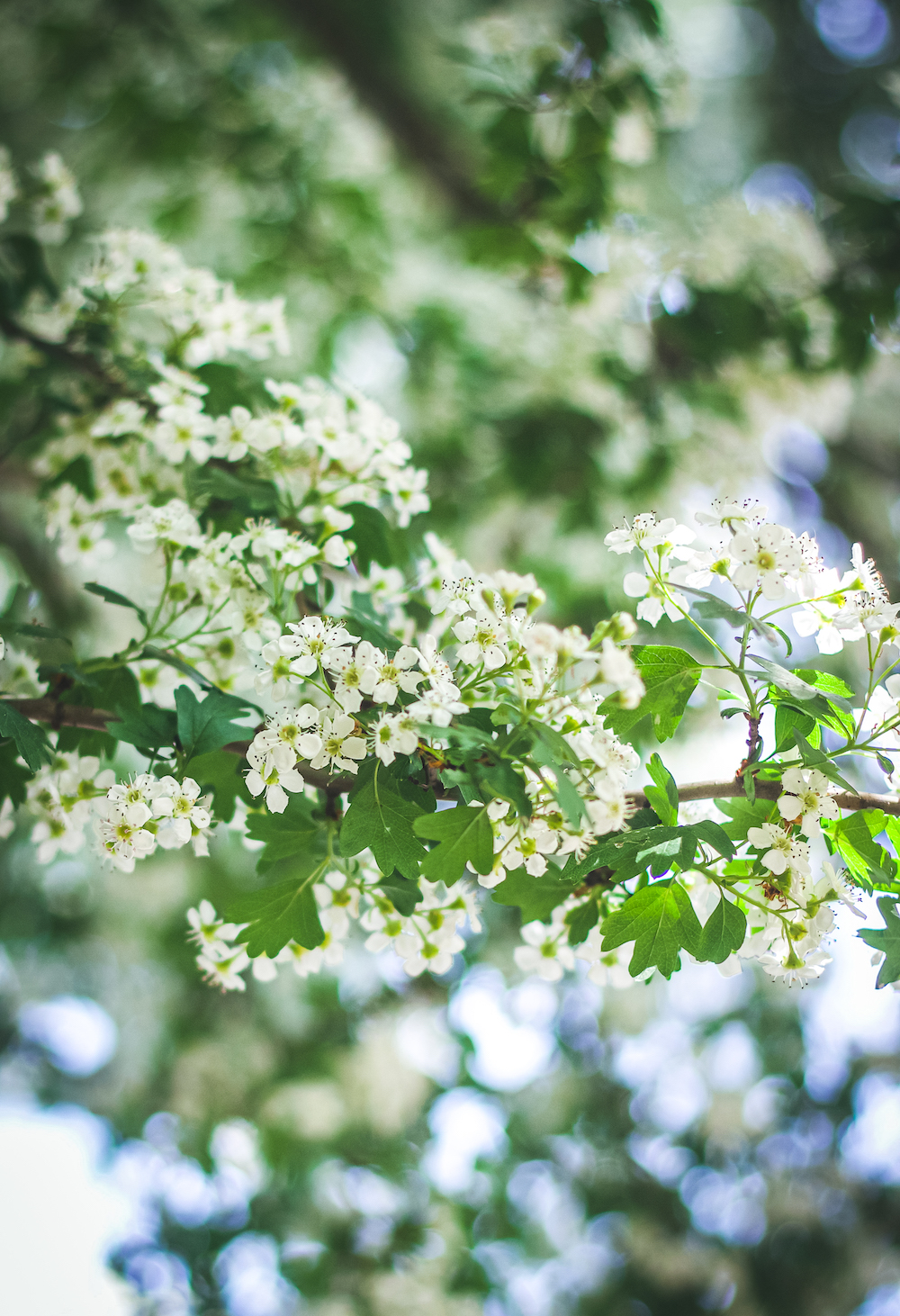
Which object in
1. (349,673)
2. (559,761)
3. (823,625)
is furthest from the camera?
(823,625)

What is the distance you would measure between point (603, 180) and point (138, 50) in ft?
8.62

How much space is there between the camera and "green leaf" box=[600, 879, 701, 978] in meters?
1.07

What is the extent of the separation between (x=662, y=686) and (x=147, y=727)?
0.71 metres

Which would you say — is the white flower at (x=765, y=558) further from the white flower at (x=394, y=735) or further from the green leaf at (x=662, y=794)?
the white flower at (x=394, y=735)

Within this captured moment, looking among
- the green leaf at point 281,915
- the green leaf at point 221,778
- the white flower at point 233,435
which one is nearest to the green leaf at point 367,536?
the white flower at point 233,435

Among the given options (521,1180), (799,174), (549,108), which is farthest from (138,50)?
(521,1180)

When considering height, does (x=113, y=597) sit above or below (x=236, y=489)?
below

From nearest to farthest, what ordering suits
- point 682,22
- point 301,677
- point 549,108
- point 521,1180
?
point 301,677 → point 549,108 → point 521,1180 → point 682,22

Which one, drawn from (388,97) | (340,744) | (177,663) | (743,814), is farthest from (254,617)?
(388,97)

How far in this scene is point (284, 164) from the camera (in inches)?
144

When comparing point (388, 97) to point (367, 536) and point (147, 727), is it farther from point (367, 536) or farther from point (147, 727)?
point (147, 727)

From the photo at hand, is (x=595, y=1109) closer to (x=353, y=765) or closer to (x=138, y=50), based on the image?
(x=353, y=765)

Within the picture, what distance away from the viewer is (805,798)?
3.44 feet

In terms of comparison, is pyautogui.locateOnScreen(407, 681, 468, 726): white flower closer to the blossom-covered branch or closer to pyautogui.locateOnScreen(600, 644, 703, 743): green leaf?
the blossom-covered branch
